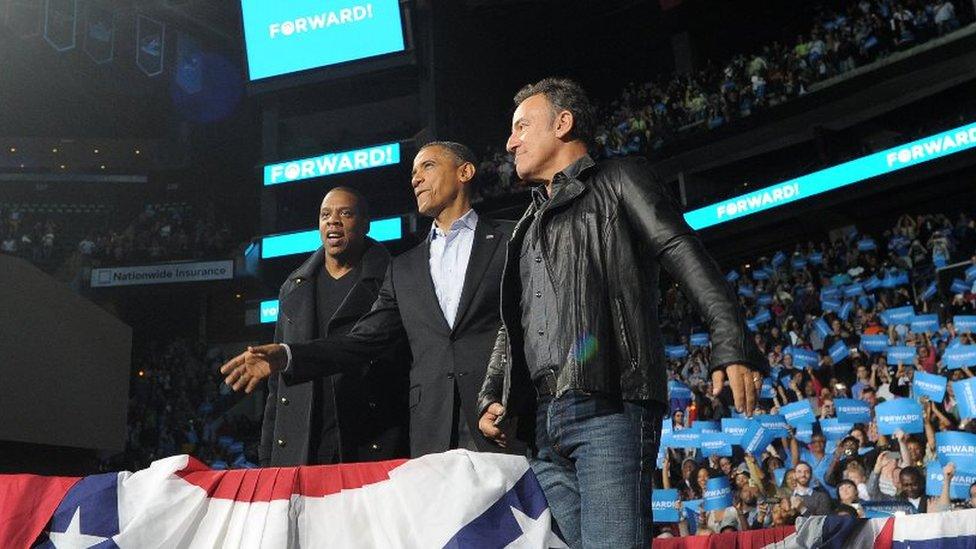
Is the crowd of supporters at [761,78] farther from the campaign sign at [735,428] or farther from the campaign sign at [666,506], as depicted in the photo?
the campaign sign at [666,506]

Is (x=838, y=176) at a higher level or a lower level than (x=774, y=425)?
higher

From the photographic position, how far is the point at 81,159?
3441 centimetres

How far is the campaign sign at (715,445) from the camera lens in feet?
33.0

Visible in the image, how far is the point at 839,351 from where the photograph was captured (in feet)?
37.4

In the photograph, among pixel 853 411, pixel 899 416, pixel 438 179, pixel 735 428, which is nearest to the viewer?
pixel 438 179

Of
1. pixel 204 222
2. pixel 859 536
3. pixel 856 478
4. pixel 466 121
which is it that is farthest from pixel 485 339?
pixel 204 222

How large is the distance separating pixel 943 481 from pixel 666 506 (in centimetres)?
258

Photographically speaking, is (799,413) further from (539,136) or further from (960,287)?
(539,136)

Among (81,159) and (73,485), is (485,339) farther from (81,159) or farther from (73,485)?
(81,159)

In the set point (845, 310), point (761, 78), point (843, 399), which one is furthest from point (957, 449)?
point (761, 78)

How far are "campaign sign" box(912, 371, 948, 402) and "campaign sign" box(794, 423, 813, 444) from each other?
1.16 m

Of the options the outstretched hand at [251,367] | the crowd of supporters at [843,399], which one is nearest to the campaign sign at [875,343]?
the crowd of supporters at [843,399]

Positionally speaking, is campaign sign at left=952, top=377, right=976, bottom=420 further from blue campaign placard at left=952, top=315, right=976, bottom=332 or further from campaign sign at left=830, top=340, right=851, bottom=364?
campaign sign at left=830, top=340, right=851, bottom=364

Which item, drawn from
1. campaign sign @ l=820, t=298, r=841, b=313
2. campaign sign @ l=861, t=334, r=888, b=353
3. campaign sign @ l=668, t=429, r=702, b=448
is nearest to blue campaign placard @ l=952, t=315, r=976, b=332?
campaign sign @ l=861, t=334, r=888, b=353
